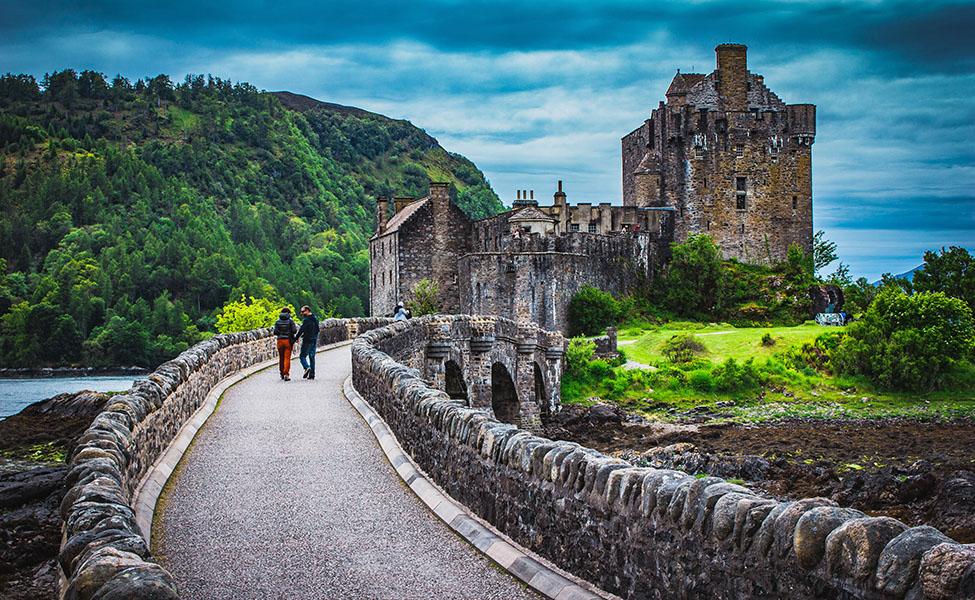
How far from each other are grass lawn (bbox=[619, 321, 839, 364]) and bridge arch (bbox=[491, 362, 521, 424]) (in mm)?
9714

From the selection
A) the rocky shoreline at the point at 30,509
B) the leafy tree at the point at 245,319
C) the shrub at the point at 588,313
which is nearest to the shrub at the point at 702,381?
the shrub at the point at 588,313

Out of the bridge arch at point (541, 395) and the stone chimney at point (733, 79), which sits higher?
the stone chimney at point (733, 79)

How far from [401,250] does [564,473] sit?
44.1m

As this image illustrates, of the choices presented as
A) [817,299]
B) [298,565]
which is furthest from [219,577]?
[817,299]

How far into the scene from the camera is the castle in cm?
5138

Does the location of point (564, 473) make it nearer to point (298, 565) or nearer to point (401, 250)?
point (298, 565)

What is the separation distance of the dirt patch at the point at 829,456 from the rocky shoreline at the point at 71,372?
51.2 m

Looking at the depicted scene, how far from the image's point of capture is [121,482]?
761 centimetres

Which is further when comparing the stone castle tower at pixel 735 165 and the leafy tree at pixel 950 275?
the stone castle tower at pixel 735 165

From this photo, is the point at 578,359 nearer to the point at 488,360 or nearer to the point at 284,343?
→ the point at 488,360

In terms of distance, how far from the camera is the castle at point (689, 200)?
51375 millimetres

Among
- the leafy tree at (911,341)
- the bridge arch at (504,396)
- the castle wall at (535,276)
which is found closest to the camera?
the bridge arch at (504,396)

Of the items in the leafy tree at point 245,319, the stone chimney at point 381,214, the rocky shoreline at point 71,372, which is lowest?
the rocky shoreline at point 71,372

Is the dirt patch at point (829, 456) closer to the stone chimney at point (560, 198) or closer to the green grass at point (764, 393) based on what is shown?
Result: the green grass at point (764, 393)
